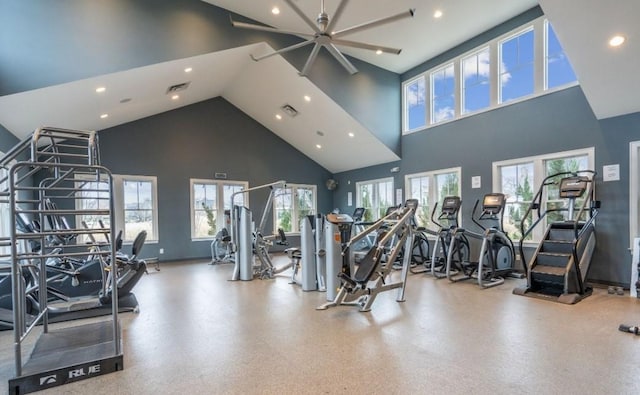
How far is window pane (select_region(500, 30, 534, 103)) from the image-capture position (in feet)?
20.2

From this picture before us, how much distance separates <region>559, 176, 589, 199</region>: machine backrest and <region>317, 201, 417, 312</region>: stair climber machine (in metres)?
2.55

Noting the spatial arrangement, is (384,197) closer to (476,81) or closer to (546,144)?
(476,81)

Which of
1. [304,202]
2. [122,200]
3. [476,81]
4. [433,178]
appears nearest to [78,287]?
[122,200]

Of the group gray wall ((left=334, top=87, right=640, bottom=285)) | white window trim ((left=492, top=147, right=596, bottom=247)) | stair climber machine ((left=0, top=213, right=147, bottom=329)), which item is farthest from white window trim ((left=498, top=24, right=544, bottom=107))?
stair climber machine ((left=0, top=213, right=147, bottom=329))

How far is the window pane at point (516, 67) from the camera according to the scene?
20.2ft

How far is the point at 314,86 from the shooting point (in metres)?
7.34

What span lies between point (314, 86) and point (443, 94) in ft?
10.1

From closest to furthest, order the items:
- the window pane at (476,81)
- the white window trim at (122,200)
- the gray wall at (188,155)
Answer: the window pane at (476,81) < the white window trim at (122,200) < the gray wall at (188,155)

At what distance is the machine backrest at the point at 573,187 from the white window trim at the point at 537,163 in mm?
609

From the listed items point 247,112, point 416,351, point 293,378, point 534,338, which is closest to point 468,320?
point 534,338

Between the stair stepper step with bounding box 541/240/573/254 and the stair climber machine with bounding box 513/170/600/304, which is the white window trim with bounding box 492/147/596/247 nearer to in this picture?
the stair climber machine with bounding box 513/170/600/304

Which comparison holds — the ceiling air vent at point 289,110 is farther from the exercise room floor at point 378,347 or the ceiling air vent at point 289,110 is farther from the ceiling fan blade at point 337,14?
the exercise room floor at point 378,347

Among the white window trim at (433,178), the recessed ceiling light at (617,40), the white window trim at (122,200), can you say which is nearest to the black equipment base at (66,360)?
the white window trim at (122,200)

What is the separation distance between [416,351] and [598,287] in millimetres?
4190
